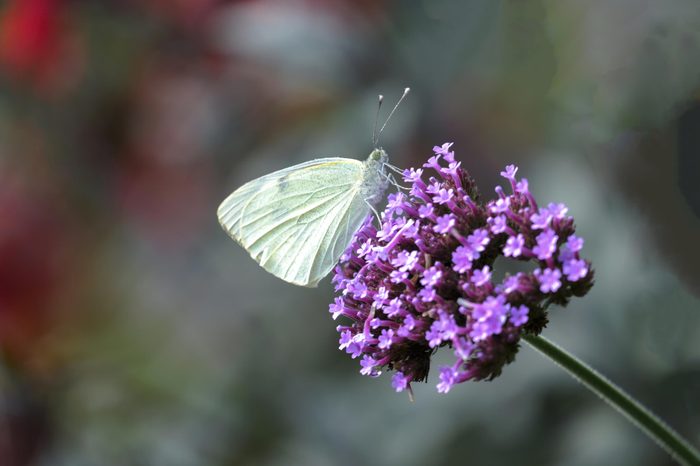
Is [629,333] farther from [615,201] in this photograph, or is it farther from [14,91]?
[14,91]

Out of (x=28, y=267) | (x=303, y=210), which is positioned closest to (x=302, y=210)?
(x=303, y=210)

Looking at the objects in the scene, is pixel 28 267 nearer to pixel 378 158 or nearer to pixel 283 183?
pixel 283 183

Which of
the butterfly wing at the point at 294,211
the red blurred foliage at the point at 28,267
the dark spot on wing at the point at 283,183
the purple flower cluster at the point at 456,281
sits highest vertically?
the red blurred foliage at the point at 28,267

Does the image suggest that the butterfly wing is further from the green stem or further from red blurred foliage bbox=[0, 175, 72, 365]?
red blurred foliage bbox=[0, 175, 72, 365]

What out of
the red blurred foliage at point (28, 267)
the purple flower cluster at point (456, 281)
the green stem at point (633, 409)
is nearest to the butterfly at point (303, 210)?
the purple flower cluster at point (456, 281)

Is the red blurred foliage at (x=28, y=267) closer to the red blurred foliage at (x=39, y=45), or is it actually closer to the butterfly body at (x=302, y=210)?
the red blurred foliage at (x=39, y=45)

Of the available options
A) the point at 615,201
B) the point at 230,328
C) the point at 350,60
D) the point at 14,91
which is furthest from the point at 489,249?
the point at 14,91

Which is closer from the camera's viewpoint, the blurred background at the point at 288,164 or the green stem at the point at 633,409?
the green stem at the point at 633,409
